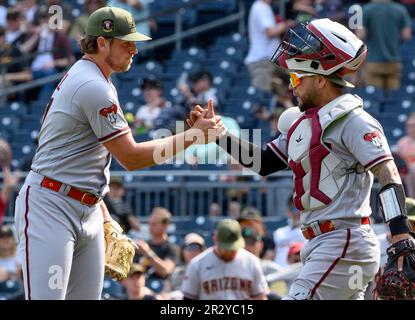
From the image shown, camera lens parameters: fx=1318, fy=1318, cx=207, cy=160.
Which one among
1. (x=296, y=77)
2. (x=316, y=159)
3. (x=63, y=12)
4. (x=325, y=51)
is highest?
(x=63, y=12)

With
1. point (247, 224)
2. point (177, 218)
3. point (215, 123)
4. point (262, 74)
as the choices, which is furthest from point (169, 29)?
point (215, 123)

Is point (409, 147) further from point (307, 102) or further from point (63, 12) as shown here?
point (307, 102)

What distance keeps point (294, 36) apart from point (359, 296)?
1.34 metres

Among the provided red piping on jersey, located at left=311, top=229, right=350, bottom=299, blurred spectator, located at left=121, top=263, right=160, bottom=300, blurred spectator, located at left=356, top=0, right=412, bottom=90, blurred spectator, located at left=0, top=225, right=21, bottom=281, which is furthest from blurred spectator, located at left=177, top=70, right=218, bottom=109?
red piping on jersey, located at left=311, top=229, right=350, bottom=299

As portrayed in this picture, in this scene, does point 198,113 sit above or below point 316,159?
above

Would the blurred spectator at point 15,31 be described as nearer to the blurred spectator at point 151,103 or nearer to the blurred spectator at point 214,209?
the blurred spectator at point 151,103

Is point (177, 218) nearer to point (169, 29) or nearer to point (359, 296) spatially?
point (169, 29)

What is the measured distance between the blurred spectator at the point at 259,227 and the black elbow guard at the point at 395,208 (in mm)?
5426

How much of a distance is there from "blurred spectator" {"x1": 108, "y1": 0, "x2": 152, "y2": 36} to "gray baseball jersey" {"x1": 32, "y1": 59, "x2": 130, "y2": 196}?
30.3 feet

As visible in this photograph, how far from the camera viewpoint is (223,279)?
1049 cm

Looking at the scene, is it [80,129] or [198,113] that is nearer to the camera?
[80,129]

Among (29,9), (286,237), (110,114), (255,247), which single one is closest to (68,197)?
(110,114)

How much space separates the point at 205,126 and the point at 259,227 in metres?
4.92

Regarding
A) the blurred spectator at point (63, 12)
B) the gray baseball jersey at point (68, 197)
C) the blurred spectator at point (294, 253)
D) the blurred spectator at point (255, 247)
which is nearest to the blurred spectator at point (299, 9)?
the blurred spectator at point (63, 12)
